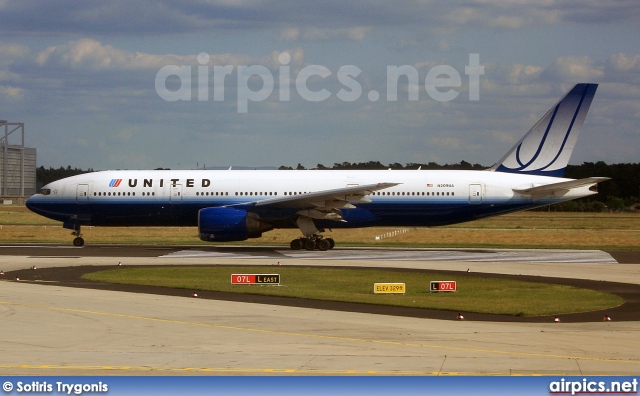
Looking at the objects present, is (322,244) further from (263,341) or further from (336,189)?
(263,341)

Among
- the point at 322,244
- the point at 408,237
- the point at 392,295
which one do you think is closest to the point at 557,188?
the point at 322,244

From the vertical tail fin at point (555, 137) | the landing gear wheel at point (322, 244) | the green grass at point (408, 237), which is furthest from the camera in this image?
the green grass at point (408, 237)

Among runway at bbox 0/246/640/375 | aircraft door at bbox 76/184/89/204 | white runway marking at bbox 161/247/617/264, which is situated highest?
aircraft door at bbox 76/184/89/204

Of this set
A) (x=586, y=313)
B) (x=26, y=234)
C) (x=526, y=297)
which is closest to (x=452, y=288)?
(x=526, y=297)

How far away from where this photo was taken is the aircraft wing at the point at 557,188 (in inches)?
1753

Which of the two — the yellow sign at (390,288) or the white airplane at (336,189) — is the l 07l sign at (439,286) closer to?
the yellow sign at (390,288)

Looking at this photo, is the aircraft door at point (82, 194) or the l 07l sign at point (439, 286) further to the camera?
the aircraft door at point (82, 194)

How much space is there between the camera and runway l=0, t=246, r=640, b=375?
15.6 meters

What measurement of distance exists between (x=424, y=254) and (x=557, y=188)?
7.80m

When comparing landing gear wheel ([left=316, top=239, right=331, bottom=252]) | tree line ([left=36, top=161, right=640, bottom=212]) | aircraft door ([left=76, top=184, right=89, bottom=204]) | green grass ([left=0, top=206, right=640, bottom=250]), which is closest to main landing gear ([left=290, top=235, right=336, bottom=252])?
landing gear wheel ([left=316, top=239, right=331, bottom=252])

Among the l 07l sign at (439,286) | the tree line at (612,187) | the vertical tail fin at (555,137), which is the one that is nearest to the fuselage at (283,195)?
the vertical tail fin at (555,137)

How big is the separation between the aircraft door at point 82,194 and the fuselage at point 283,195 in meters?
0.04

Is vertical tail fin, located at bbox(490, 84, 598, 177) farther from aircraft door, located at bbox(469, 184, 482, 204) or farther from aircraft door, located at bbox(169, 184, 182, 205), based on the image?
aircraft door, located at bbox(169, 184, 182, 205)

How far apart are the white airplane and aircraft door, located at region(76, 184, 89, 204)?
0.18 feet
